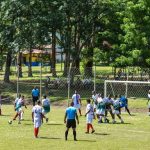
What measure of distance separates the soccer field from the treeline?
1116cm

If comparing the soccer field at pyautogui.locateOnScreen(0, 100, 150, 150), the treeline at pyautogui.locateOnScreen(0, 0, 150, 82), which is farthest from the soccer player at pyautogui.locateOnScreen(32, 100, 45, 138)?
the treeline at pyautogui.locateOnScreen(0, 0, 150, 82)

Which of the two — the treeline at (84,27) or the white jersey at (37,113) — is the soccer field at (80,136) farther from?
the treeline at (84,27)

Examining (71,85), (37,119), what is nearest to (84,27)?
(71,85)

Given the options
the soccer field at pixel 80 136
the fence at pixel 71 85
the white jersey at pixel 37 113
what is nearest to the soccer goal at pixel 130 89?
the fence at pixel 71 85

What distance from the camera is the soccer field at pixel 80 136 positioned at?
910 inches

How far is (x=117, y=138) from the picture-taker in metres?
25.8

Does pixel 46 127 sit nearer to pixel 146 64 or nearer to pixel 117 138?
pixel 117 138

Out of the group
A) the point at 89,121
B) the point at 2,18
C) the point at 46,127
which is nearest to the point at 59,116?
the point at 46,127

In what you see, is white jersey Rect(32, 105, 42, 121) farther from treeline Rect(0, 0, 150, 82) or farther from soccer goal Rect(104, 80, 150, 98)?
treeline Rect(0, 0, 150, 82)

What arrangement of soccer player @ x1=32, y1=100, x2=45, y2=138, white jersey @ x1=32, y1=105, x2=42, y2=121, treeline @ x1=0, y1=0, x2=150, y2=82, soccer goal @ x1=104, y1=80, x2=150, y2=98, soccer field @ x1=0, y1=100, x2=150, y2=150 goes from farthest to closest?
treeline @ x1=0, y1=0, x2=150, y2=82 → soccer goal @ x1=104, y1=80, x2=150, y2=98 → white jersey @ x1=32, y1=105, x2=42, y2=121 → soccer player @ x1=32, y1=100, x2=45, y2=138 → soccer field @ x1=0, y1=100, x2=150, y2=150

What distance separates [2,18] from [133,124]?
21565 mm

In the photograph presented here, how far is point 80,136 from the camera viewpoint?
26.4m

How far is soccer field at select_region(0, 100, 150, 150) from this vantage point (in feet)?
75.9

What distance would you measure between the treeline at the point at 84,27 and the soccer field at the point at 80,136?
11.2 metres
